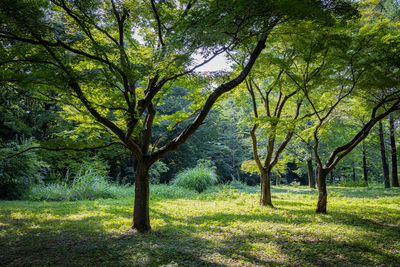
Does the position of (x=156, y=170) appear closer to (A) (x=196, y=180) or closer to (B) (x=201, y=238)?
(A) (x=196, y=180)

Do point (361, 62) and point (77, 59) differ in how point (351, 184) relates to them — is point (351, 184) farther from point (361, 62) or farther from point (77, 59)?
point (77, 59)

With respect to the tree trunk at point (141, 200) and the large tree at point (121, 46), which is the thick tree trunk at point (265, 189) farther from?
the tree trunk at point (141, 200)

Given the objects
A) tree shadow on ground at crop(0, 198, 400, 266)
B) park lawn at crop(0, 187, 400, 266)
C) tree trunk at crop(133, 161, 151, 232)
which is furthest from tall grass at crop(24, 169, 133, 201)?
tree trunk at crop(133, 161, 151, 232)

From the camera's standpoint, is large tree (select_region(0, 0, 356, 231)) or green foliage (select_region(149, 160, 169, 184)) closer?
large tree (select_region(0, 0, 356, 231))

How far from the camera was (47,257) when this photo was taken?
9.96 feet

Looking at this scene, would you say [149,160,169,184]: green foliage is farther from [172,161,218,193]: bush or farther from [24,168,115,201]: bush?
[24,168,115,201]: bush

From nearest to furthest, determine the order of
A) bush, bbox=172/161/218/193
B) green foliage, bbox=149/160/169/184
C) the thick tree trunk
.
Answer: the thick tree trunk < bush, bbox=172/161/218/193 < green foliage, bbox=149/160/169/184

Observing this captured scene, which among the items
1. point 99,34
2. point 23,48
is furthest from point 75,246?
point 99,34

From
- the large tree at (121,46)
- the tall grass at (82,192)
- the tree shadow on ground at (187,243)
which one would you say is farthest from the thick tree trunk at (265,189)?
the tall grass at (82,192)

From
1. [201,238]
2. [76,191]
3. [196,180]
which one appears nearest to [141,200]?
[201,238]

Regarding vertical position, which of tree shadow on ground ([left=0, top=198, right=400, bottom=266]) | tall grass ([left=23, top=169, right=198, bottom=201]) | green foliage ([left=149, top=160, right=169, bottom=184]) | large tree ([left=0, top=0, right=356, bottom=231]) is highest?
large tree ([left=0, top=0, right=356, bottom=231])

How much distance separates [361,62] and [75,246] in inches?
258

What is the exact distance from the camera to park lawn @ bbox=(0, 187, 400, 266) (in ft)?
9.87

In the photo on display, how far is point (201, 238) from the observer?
3922 millimetres
